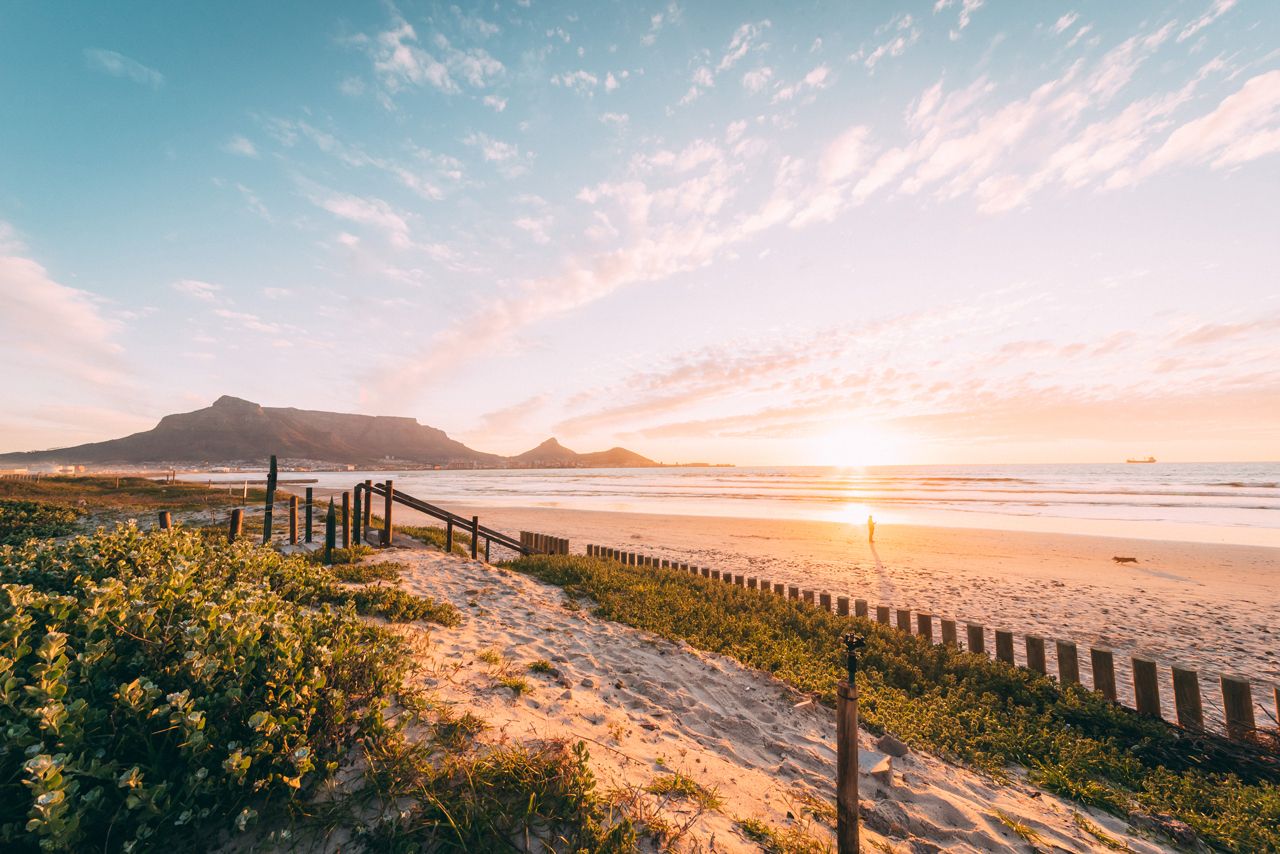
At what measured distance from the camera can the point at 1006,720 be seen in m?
A: 5.81

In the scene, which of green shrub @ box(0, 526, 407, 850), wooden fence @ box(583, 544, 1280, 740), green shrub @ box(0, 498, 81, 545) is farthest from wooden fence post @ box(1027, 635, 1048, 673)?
green shrub @ box(0, 498, 81, 545)

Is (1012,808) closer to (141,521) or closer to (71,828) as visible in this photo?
(71,828)

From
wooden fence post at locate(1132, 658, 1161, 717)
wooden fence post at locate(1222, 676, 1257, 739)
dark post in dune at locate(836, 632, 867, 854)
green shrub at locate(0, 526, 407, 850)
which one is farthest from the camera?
wooden fence post at locate(1132, 658, 1161, 717)

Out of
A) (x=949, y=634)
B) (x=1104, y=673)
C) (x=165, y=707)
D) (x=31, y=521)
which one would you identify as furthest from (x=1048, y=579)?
(x=31, y=521)

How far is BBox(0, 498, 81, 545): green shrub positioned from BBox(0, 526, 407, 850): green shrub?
38.9 feet

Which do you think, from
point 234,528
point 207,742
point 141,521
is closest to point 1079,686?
→ point 207,742

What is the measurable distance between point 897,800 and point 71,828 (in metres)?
5.50

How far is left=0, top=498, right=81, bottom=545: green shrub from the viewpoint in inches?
491

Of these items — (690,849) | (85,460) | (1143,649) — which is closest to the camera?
(690,849)

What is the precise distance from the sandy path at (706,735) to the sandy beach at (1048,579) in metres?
5.15

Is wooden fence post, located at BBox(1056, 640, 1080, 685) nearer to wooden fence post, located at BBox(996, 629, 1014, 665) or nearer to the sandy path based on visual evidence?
wooden fence post, located at BBox(996, 629, 1014, 665)

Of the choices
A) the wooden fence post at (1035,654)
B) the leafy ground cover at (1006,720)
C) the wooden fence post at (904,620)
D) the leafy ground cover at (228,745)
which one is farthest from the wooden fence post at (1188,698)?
the leafy ground cover at (228,745)

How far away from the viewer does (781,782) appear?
440 centimetres

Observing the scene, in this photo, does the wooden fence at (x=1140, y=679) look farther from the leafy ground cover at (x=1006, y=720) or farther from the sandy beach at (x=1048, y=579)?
the sandy beach at (x=1048, y=579)
